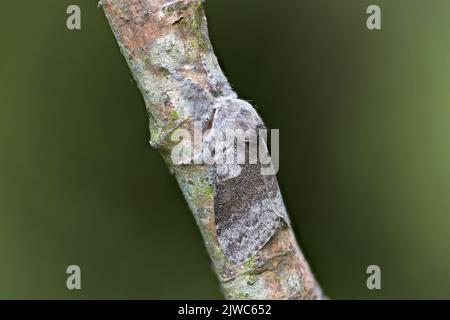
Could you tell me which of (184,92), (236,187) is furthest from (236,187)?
(184,92)

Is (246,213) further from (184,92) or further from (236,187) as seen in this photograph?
(184,92)

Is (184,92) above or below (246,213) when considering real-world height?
above

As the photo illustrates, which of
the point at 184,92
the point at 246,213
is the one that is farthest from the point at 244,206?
the point at 184,92

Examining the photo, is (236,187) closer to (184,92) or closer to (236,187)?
(236,187)

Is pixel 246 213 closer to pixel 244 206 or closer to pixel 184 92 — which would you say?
pixel 244 206

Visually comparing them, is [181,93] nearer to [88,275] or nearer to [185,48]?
[185,48]

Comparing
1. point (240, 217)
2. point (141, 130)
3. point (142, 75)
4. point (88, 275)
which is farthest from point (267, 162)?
point (88, 275)

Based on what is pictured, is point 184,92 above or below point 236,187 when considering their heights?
above

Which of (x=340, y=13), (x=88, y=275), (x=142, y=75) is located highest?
(x=340, y=13)
